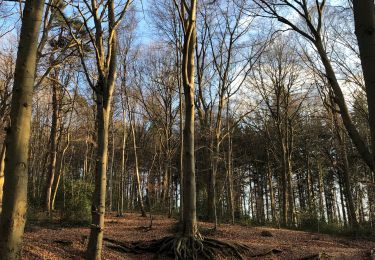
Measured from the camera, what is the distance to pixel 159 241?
923 cm

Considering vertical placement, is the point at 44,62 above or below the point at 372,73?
above

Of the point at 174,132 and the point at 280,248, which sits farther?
the point at 174,132

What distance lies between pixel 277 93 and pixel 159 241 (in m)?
15.8

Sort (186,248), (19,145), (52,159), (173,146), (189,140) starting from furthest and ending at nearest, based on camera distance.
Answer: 1. (173,146)
2. (52,159)
3. (189,140)
4. (186,248)
5. (19,145)

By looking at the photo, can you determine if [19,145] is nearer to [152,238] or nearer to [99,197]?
[99,197]

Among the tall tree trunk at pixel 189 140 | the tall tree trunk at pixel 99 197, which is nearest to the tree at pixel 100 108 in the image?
the tall tree trunk at pixel 99 197

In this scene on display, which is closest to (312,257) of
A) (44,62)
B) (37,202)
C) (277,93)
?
(44,62)

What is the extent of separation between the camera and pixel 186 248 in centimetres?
859

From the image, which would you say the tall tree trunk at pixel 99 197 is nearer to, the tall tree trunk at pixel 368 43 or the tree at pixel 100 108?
the tree at pixel 100 108

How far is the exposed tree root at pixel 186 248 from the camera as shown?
8.52m

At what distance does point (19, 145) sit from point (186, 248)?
578cm

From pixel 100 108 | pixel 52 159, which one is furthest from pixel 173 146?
pixel 100 108

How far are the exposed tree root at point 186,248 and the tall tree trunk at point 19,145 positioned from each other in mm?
5271

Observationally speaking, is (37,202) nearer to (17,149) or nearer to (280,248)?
(280,248)
